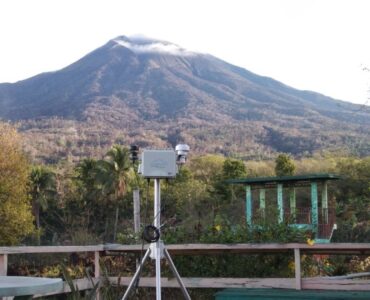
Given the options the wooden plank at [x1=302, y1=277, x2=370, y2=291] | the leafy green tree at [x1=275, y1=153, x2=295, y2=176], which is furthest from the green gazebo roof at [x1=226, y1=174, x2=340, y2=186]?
the leafy green tree at [x1=275, y1=153, x2=295, y2=176]

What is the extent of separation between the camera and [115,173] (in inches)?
1287

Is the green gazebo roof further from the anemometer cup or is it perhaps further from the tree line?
the anemometer cup

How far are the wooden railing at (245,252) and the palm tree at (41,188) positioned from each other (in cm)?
2566

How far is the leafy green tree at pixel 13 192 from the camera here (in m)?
22.2

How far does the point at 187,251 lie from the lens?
16.9 ft

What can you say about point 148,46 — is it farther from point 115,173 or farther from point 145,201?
point 145,201

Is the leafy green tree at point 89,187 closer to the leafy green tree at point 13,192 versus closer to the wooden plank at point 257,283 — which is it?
the leafy green tree at point 13,192

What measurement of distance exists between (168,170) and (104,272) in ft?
3.57

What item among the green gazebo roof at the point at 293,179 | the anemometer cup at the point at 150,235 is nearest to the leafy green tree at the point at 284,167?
the green gazebo roof at the point at 293,179

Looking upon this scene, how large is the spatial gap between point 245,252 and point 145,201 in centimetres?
845

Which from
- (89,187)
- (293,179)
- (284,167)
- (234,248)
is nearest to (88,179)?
Result: (89,187)

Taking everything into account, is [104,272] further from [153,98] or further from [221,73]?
[221,73]

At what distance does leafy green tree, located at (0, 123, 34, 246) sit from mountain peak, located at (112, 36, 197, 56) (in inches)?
2791

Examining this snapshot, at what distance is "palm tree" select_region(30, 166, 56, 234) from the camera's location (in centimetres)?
3094
